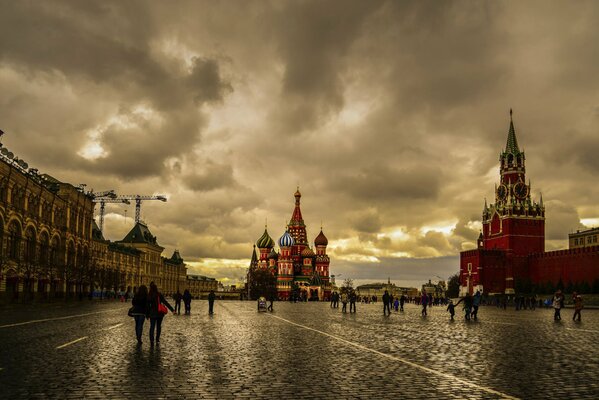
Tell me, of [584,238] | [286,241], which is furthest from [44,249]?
[584,238]

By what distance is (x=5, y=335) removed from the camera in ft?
56.6

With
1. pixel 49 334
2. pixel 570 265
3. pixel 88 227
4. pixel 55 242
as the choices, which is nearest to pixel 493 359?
pixel 49 334

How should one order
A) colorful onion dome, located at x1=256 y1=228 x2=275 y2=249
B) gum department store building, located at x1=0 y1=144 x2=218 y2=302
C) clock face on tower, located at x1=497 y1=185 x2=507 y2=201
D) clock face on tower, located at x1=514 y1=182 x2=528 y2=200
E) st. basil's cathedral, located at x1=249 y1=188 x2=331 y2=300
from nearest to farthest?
gum department store building, located at x1=0 y1=144 x2=218 y2=302 < clock face on tower, located at x1=514 y1=182 x2=528 y2=200 < clock face on tower, located at x1=497 y1=185 x2=507 y2=201 < st. basil's cathedral, located at x1=249 y1=188 x2=331 y2=300 < colorful onion dome, located at x1=256 y1=228 x2=275 y2=249

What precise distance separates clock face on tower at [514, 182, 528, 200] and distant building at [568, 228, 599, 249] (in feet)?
54.5

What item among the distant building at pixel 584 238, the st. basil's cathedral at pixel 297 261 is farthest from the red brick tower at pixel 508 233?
the st. basil's cathedral at pixel 297 261

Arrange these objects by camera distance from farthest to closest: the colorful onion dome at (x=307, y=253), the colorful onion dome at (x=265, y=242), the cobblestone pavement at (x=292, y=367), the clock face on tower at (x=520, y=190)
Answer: the colorful onion dome at (x=265, y=242) < the colorful onion dome at (x=307, y=253) < the clock face on tower at (x=520, y=190) < the cobblestone pavement at (x=292, y=367)

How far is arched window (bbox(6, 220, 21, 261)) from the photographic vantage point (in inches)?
1753

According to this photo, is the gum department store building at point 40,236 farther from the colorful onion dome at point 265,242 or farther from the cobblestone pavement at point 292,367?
the colorful onion dome at point 265,242

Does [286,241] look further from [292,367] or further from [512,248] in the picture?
[292,367]

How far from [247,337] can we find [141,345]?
4.32 meters

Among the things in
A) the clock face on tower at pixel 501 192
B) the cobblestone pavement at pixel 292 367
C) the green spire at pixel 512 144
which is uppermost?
the green spire at pixel 512 144

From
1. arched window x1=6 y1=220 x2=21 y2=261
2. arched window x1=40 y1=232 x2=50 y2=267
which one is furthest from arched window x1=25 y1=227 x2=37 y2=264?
arched window x1=40 y1=232 x2=50 y2=267

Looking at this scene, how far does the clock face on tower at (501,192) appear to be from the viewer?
127 metres

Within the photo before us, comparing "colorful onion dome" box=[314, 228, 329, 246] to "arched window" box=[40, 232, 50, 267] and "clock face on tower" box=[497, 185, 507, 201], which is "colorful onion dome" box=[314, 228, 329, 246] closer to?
"clock face on tower" box=[497, 185, 507, 201]
